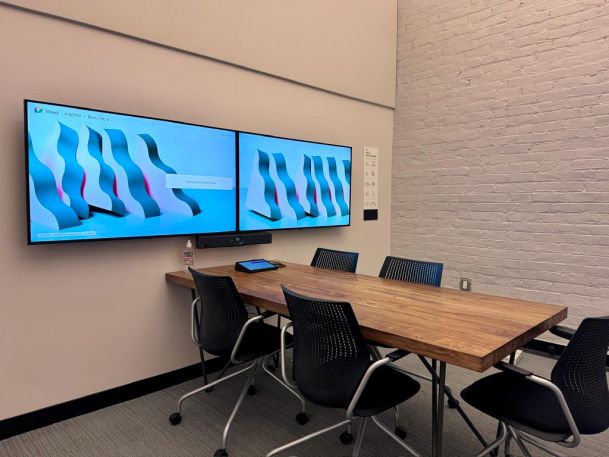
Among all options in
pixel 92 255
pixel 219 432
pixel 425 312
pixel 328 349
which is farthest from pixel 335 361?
pixel 92 255

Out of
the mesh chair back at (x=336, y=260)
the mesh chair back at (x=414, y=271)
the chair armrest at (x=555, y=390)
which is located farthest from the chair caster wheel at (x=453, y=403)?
the mesh chair back at (x=336, y=260)

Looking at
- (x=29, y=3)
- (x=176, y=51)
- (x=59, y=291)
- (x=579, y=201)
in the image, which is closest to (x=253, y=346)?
(x=59, y=291)

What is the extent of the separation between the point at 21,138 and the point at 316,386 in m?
1.98

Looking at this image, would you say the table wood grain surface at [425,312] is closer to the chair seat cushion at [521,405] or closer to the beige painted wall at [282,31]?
the chair seat cushion at [521,405]

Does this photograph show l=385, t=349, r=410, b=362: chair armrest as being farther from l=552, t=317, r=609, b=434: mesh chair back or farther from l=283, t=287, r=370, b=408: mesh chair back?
l=552, t=317, r=609, b=434: mesh chair back

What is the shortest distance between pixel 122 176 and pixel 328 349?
1.60 m

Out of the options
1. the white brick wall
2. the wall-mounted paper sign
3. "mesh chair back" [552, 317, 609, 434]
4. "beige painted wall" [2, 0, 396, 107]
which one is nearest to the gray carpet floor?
"mesh chair back" [552, 317, 609, 434]

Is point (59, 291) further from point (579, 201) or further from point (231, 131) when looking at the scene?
point (579, 201)

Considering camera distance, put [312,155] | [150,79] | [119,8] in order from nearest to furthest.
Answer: [119,8] < [150,79] < [312,155]

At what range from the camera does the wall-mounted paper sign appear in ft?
13.8

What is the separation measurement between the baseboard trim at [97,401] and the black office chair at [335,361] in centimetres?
140

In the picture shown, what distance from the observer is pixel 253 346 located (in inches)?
90.0

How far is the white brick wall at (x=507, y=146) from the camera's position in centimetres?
321

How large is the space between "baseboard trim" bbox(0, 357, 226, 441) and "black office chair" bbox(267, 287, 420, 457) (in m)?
1.40
